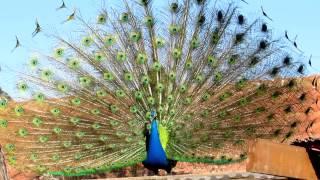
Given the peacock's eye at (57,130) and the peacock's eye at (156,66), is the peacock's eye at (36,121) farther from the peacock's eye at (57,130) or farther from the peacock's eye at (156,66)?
the peacock's eye at (156,66)

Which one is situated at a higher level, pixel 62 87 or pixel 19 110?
pixel 62 87

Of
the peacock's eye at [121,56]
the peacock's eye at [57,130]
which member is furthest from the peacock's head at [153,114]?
the peacock's eye at [57,130]

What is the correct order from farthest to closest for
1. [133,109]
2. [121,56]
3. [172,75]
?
1. [133,109]
2. [172,75]
3. [121,56]

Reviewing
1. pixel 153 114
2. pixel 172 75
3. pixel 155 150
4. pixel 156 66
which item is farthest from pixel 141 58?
pixel 155 150

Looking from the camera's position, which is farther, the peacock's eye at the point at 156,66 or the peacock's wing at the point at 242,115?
the peacock's wing at the point at 242,115

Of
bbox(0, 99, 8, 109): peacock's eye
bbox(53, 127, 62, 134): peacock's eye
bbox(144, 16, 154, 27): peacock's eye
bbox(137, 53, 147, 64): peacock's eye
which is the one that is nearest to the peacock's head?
bbox(137, 53, 147, 64): peacock's eye

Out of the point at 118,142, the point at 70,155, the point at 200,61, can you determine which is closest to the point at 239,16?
the point at 200,61

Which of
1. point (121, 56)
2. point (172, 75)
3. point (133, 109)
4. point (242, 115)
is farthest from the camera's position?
point (242, 115)

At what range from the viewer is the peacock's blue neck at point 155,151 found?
10.5 metres

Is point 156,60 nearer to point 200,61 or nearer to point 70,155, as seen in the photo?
point 200,61

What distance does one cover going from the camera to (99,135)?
10.4m

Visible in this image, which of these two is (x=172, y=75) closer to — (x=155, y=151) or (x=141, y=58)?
(x=141, y=58)

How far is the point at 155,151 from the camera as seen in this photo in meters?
10.6

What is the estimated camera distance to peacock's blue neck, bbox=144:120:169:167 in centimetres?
1052
